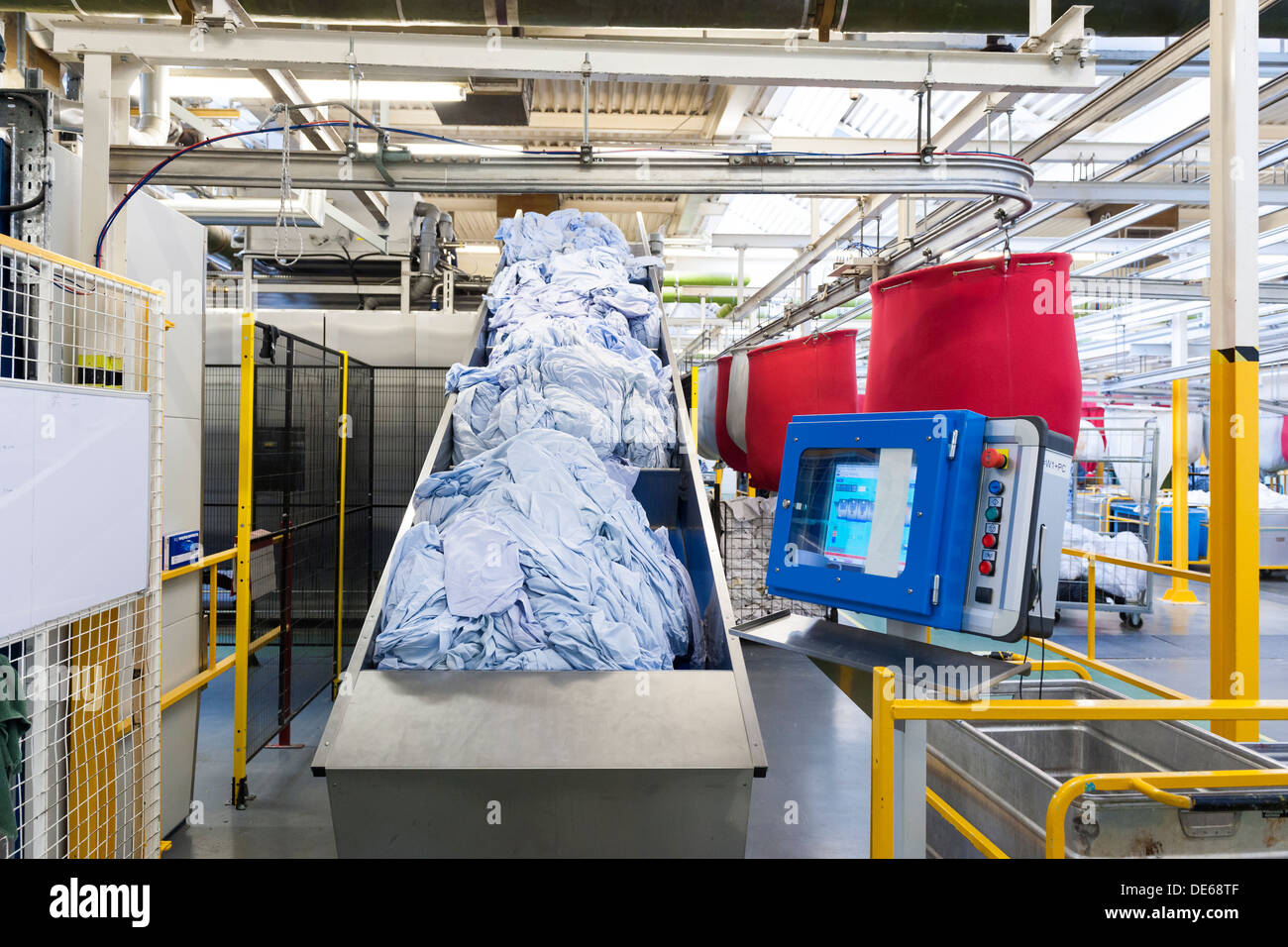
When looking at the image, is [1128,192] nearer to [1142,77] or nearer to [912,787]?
[1142,77]

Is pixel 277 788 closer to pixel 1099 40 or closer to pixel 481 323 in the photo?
pixel 481 323

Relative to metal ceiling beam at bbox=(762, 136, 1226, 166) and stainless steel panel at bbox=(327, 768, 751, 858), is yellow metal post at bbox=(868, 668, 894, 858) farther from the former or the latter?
metal ceiling beam at bbox=(762, 136, 1226, 166)

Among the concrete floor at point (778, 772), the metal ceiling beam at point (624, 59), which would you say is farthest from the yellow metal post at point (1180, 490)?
the metal ceiling beam at point (624, 59)

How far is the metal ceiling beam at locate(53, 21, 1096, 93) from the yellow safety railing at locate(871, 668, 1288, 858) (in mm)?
2634

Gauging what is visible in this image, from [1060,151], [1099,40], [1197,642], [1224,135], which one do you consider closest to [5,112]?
[1224,135]

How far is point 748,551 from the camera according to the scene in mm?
6254

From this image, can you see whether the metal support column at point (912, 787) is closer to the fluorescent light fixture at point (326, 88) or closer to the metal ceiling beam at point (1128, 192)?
the fluorescent light fixture at point (326, 88)

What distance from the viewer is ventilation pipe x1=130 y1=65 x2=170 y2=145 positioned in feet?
14.1

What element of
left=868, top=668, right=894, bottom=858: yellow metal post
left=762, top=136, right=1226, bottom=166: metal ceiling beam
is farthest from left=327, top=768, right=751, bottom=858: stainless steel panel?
left=762, top=136, right=1226, bottom=166: metal ceiling beam

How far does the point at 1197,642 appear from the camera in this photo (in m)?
7.15

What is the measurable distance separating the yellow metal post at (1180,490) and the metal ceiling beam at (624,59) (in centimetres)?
419

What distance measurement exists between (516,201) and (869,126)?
142 inches

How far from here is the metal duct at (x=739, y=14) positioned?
10.2ft

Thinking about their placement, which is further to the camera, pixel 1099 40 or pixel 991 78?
pixel 1099 40
